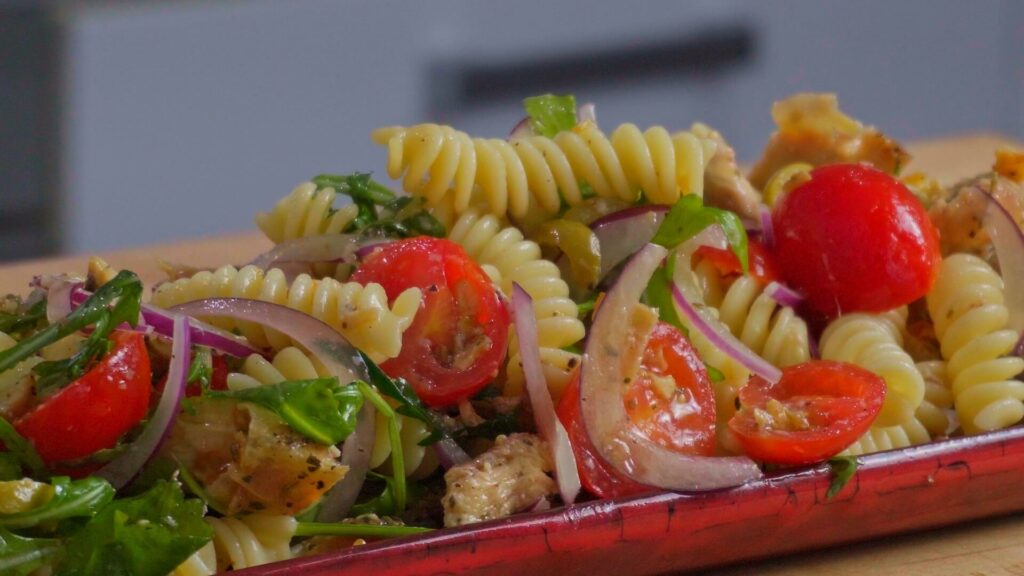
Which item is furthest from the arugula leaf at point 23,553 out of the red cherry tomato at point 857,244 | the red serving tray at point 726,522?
the red cherry tomato at point 857,244

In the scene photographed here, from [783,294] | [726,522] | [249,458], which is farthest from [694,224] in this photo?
[249,458]

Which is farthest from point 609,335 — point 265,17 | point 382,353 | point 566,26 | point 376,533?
point 566,26

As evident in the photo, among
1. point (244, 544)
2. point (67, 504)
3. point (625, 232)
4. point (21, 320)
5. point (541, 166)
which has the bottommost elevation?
point (244, 544)

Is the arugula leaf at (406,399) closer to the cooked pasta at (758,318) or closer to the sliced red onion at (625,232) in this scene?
the sliced red onion at (625,232)

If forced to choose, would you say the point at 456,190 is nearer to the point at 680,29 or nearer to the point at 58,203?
the point at 58,203

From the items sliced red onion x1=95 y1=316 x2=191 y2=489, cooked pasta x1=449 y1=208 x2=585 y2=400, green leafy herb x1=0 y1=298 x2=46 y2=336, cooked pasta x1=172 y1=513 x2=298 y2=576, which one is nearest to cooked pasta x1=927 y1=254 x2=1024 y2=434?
→ cooked pasta x1=449 y1=208 x2=585 y2=400

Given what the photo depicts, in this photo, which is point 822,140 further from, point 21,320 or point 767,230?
point 21,320
